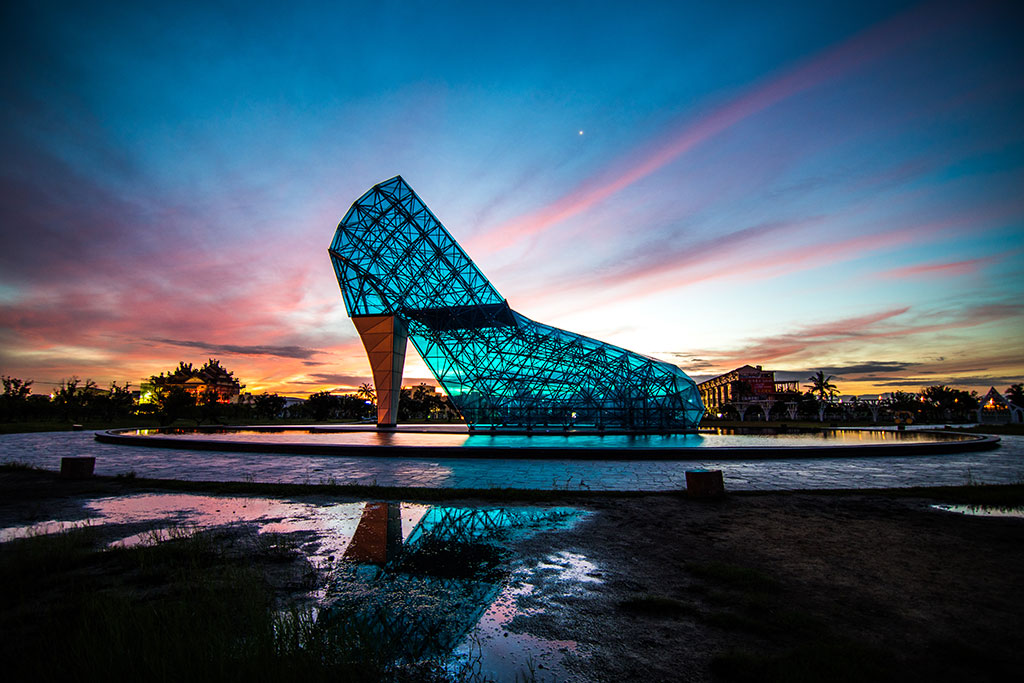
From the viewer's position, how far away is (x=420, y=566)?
6320 millimetres

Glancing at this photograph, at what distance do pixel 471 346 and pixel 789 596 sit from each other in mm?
32443

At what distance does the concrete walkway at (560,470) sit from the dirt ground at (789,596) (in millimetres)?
4128

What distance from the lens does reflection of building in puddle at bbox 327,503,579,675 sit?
4.33 metres

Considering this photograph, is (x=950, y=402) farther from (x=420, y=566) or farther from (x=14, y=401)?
(x=14, y=401)

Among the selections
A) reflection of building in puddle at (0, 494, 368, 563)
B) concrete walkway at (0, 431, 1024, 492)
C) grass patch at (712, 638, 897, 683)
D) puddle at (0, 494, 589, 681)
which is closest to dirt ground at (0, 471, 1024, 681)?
grass patch at (712, 638, 897, 683)

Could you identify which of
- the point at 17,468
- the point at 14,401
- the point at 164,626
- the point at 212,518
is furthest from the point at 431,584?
the point at 14,401

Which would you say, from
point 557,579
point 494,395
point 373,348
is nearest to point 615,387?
point 494,395

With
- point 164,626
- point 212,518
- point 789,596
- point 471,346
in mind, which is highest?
point 471,346

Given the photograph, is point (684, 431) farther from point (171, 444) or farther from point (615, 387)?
point (171, 444)

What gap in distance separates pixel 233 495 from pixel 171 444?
56.8 feet

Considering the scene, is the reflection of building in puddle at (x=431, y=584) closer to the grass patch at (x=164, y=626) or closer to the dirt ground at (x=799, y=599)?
the grass patch at (x=164, y=626)

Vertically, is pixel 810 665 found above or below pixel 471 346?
below

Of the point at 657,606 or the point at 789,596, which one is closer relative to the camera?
the point at 657,606

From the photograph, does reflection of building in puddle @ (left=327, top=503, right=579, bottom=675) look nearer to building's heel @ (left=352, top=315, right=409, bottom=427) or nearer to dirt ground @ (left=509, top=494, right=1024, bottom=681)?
dirt ground @ (left=509, top=494, right=1024, bottom=681)
